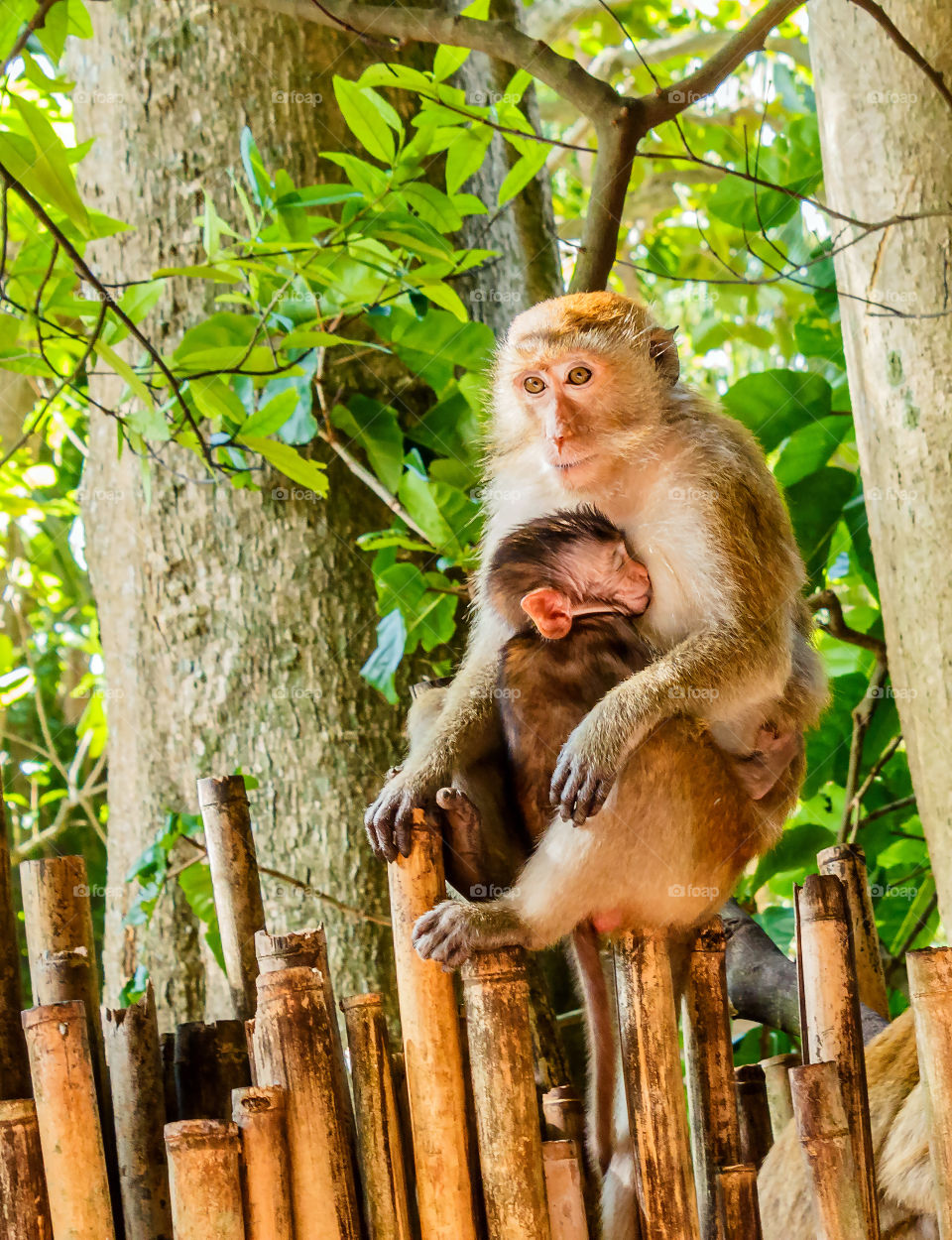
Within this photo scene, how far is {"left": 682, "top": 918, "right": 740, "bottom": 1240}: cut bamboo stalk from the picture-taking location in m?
2.46

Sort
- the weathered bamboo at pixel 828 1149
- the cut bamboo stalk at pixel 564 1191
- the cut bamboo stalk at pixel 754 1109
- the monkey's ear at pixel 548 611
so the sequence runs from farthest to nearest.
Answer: the cut bamboo stalk at pixel 754 1109 < the monkey's ear at pixel 548 611 < the cut bamboo stalk at pixel 564 1191 < the weathered bamboo at pixel 828 1149

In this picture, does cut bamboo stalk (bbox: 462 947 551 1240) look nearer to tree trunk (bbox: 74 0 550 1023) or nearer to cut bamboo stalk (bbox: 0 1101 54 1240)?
cut bamboo stalk (bbox: 0 1101 54 1240)

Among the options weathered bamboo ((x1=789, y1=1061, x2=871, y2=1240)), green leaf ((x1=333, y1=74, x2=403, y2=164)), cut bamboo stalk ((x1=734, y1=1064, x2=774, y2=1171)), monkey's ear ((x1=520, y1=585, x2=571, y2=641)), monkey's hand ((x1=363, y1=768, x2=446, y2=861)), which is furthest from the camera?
green leaf ((x1=333, y1=74, x2=403, y2=164))

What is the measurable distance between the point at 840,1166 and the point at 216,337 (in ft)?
7.43

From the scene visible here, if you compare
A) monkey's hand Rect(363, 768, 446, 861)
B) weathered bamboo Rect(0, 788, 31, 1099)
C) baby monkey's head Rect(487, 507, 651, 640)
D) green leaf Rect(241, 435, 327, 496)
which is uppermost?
green leaf Rect(241, 435, 327, 496)

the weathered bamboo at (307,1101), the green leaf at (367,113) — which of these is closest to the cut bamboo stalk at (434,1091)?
the weathered bamboo at (307,1101)

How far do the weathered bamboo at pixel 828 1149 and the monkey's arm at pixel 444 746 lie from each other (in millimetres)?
765

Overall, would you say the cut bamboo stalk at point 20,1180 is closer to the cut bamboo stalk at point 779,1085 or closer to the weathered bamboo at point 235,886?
the weathered bamboo at point 235,886

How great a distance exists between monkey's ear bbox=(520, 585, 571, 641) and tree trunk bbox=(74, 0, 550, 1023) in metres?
1.17

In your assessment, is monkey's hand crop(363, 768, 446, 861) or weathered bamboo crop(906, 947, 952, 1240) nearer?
weathered bamboo crop(906, 947, 952, 1240)

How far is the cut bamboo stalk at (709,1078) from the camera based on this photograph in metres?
2.46

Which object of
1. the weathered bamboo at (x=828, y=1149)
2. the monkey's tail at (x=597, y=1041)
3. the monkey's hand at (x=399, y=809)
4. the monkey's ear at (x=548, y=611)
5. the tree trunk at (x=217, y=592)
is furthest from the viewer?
the tree trunk at (x=217, y=592)

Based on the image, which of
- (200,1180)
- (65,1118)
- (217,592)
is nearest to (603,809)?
(200,1180)

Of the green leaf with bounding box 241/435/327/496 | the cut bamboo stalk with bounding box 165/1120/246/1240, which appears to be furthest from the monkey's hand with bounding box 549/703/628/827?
the green leaf with bounding box 241/435/327/496
